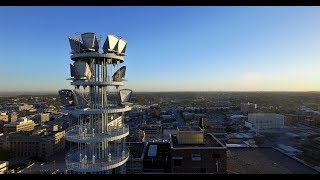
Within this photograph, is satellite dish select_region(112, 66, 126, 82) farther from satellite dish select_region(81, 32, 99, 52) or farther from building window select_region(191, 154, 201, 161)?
building window select_region(191, 154, 201, 161)

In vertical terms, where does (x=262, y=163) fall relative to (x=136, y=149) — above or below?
below

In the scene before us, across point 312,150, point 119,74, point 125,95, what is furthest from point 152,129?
point 119,74

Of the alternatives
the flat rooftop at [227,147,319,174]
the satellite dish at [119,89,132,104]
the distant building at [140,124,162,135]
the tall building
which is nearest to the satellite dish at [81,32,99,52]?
the tall building

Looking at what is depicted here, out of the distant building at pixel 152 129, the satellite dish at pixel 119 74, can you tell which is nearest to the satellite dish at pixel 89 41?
the satellite dish at pixel 119 74

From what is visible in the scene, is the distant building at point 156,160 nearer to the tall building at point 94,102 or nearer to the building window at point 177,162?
the building window at point 177,162

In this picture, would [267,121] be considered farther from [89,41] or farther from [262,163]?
[89,41]
